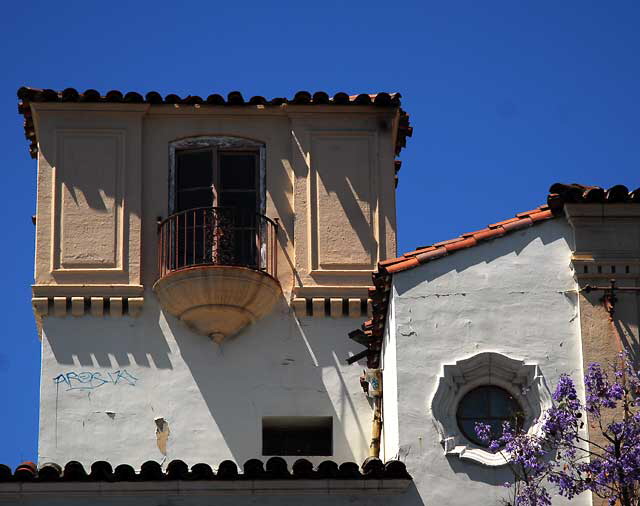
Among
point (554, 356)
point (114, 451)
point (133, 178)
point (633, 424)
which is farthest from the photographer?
point (133, 178)

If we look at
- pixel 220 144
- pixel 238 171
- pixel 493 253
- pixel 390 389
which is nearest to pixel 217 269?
pixel 238 171

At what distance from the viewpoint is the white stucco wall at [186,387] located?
96.7ft

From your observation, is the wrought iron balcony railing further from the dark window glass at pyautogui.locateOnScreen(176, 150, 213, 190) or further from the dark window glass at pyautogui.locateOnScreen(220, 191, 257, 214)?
the dark window glass at pyautogui.locateOnScreen(176, 150, 213, 190)

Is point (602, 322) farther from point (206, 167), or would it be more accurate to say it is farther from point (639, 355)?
point (206, 167)

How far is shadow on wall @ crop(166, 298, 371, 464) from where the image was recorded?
2967 cm

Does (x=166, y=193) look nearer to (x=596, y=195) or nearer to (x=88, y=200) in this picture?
(x=88, y=200)

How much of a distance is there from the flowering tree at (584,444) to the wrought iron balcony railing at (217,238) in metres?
8.41

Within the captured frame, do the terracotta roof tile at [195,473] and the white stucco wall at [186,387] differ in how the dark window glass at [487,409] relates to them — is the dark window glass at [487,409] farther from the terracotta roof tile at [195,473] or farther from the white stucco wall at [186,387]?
the white stucco wall at [186,387]

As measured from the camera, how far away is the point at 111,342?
30.2m

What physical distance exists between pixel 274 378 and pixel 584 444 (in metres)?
7.93

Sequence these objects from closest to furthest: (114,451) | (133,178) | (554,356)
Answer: (554,356)
(114,451)
(133,178)

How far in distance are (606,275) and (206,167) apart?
368 inches

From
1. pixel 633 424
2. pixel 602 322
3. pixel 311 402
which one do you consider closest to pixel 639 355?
pixel 602 322

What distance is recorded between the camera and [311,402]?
2991 cm
